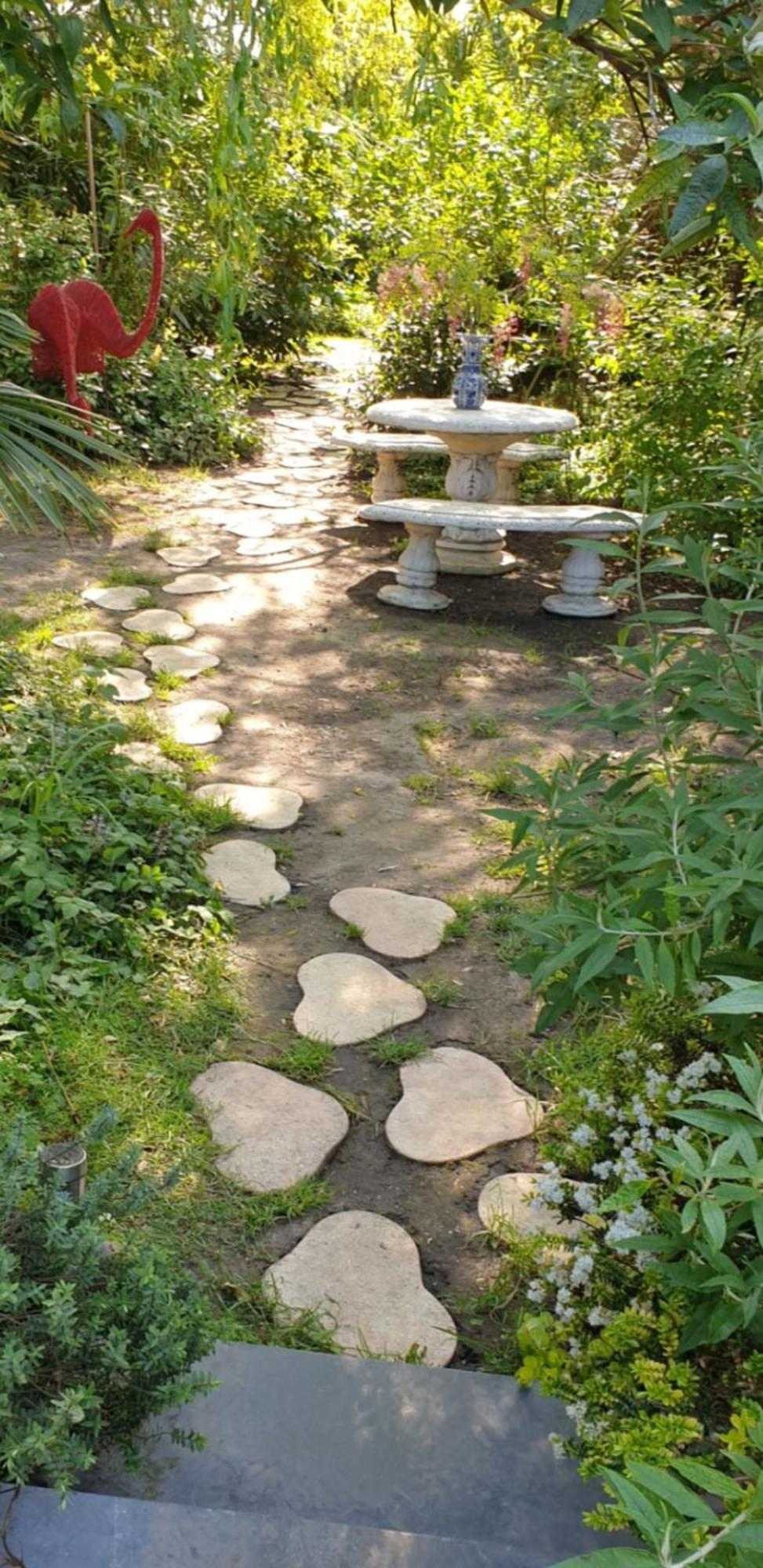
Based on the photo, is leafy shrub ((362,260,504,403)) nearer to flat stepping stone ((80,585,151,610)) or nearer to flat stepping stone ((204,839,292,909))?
flat stepping stone ((80,585,151,610))

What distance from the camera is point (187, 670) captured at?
505cm

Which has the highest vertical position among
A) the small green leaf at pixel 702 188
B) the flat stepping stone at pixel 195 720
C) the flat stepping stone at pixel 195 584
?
the small green leaf at pixel 702 188

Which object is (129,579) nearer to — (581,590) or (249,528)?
(249,528)

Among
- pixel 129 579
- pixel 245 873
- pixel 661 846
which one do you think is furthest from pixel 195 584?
pixel 661 846

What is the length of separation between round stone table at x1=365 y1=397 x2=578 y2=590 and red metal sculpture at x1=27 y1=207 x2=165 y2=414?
136 centimetres

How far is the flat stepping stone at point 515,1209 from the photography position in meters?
2.43

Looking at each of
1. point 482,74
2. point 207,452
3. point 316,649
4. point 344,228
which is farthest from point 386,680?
point 344,228

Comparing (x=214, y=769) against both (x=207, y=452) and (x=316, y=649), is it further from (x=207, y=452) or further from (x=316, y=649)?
(x=207, y=452)

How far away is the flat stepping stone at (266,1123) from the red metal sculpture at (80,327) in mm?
4950

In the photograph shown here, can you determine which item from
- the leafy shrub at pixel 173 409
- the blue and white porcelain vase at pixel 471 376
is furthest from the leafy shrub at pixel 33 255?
the blue and white porcelain vase at pixel 471 376

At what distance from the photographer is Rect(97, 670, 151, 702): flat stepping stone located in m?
4.64

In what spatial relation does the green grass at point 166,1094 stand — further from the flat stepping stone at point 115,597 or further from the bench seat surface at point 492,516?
the bench seat surface at point 492,516

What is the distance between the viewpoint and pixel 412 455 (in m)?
7.76

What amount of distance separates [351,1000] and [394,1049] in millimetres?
222
